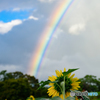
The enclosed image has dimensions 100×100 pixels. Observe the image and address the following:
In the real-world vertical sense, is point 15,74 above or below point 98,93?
above

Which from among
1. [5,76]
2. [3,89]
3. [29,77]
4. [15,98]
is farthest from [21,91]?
[5,76]

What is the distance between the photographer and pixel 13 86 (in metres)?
48.8

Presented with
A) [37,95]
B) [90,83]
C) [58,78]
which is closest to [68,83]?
[58,78]

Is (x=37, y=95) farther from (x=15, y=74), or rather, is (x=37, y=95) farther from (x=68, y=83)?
(x=68, y=83)

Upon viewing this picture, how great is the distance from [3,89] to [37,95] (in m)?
12.1

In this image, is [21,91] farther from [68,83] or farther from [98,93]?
[68,83]

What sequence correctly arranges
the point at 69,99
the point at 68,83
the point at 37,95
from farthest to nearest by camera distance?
the point at 37,95 → the point at 68,83 → the point at 69,99

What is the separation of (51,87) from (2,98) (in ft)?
170

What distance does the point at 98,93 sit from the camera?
61.2 meters

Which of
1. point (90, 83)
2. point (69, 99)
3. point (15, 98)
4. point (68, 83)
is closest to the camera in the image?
point (69, 99)

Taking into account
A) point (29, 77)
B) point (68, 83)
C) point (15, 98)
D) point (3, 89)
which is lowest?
point (68, 83)

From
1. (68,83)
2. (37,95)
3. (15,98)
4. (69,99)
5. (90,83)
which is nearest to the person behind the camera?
(69,99)

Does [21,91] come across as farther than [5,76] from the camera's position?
No

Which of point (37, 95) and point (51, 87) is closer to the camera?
point (51, 87)
